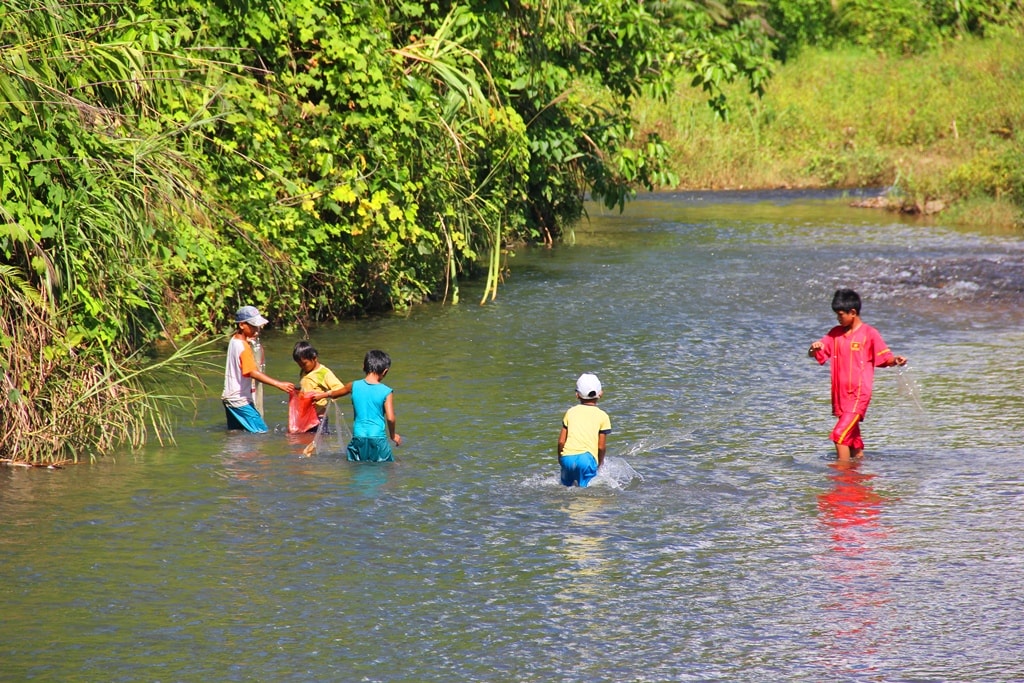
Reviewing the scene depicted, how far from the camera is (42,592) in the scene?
25.9 ft

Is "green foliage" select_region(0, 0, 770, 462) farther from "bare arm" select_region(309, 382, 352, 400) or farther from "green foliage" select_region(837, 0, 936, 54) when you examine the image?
"green foliage" select_region(837, 0, 936, 54)

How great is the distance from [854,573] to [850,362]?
268 centimetres

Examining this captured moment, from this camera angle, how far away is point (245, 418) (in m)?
11.8

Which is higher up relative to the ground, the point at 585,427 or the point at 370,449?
the point at 585,427

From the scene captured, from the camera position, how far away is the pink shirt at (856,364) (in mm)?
10492

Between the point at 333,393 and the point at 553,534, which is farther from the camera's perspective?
the point at 333,393

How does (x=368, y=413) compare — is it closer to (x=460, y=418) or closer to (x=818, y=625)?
(x=460, y=418)

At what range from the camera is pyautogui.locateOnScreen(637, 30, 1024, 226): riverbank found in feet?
118

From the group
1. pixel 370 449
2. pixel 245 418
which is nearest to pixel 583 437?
pixel 370 449

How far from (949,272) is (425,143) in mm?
8613

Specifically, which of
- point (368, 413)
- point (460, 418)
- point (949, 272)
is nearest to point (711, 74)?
point (949, 272)

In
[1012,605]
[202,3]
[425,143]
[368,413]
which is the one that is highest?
[202,3]

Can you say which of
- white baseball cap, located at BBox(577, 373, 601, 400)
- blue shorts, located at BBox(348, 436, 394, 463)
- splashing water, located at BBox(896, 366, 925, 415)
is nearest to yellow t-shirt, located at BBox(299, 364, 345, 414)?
blue shorts, located at BBox(348, 436, 394, 463)

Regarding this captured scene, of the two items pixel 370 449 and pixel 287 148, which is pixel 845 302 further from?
pixel 287 148
